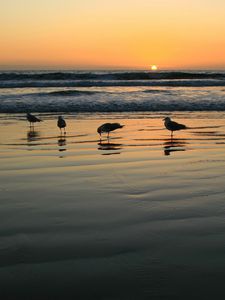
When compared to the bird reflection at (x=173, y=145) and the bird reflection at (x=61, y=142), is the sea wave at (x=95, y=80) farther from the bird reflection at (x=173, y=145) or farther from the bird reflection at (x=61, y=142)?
the bird reflection at (x=173, y=145)

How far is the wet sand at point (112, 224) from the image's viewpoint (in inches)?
113

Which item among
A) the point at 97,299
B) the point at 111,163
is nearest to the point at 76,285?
the point at 97,299

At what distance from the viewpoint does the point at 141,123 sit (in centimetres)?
1349

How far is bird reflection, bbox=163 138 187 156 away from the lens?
856 centimetres

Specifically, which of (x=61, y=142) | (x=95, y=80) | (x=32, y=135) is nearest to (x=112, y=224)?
(x=61, y=142)

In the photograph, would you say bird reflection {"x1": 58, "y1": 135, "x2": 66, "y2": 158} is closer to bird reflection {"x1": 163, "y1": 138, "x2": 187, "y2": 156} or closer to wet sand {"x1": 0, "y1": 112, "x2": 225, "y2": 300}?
wet sand {"x1": 0, "y1": 112, "x2": 225, "y2": 300}

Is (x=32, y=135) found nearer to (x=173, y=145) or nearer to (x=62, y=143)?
(x=62, y=143)

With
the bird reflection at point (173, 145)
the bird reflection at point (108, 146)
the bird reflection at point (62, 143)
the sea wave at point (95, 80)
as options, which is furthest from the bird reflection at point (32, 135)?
the sea wave at point (95, 80)

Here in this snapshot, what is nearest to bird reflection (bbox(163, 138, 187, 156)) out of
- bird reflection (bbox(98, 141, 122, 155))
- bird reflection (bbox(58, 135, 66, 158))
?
bird reflection (bbox(98, 141, 122, 155))

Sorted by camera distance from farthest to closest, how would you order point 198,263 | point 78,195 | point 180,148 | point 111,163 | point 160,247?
point 180,148 < point 111,163 < point 78,195 < point 160,247 < point 198,263

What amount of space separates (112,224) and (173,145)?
18.0ft

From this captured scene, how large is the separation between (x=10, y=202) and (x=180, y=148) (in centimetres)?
479

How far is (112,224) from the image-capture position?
4.03 meters

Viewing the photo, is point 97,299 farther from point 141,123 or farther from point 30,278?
point 141,123
